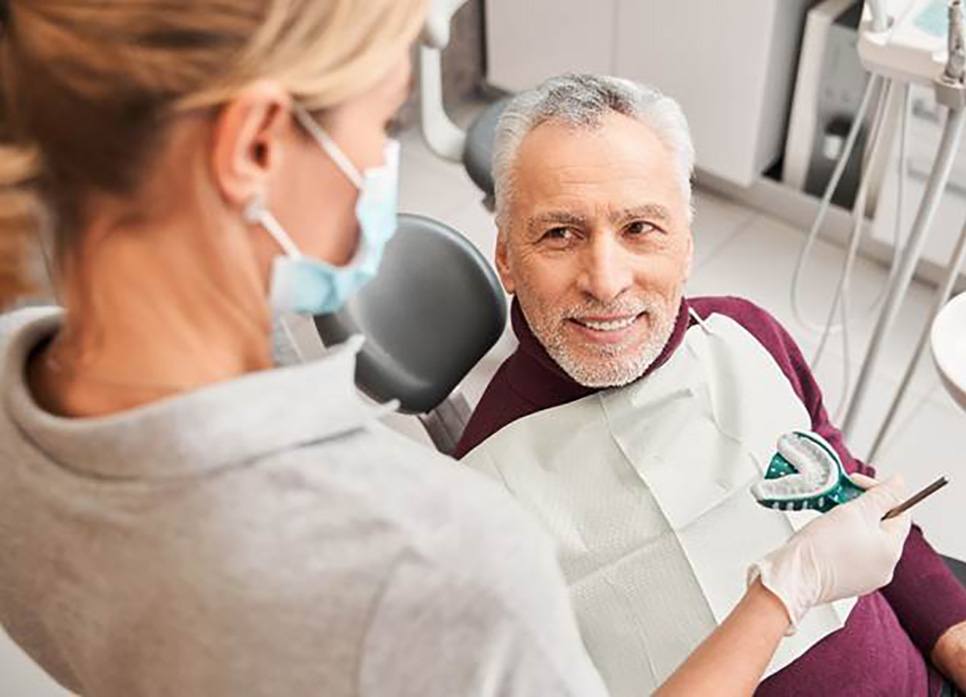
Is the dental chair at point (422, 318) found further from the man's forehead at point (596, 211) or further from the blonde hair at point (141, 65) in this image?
the blonde hair at point (141, 65)

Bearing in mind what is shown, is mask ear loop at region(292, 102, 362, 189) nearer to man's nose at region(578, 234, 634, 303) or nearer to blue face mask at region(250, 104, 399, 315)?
blue face mask at region(250, 104, 399, 315)

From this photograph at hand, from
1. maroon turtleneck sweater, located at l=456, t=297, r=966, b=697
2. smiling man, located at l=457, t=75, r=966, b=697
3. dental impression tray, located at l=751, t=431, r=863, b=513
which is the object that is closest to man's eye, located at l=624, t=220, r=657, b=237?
smiling man, located at l=457, t=75, r=966, b=697

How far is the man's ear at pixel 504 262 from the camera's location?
1420mm

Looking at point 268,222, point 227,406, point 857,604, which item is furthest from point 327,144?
point 857,604

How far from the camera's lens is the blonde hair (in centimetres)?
61

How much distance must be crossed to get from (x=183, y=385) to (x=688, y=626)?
772mm

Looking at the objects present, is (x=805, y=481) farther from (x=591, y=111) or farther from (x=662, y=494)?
(x=591, y=111)

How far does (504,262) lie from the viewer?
1442 mm

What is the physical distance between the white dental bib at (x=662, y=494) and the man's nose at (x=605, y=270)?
5.8 inches

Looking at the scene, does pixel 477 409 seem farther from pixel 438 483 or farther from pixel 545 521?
pixel 438 483

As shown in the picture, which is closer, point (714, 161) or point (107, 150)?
point (107, 150)

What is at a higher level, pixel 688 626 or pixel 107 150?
pixel 107 150

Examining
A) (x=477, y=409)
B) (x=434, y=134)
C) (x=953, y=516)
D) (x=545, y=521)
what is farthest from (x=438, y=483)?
(x=953, y=516)

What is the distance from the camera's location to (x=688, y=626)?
1.30 metres
